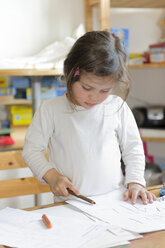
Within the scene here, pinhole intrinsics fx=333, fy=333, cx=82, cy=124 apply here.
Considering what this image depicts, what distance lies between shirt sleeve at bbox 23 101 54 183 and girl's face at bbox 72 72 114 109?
104 millimetres

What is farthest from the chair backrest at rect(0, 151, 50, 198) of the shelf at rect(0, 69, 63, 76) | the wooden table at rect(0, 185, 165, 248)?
the wooden table at rect(0, 185, 165, 248)

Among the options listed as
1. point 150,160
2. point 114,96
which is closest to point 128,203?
point 114,96

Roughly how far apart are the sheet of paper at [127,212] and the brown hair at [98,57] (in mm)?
306

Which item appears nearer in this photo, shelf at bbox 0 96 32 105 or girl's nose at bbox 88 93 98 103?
girl's nose at bbox 88 93 98 103

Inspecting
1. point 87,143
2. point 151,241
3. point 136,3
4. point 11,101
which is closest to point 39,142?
point 87,143

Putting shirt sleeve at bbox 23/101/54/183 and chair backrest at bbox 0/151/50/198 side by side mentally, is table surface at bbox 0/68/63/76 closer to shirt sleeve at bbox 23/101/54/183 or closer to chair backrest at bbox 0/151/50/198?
chair backrest at bbox 0/151/50/198

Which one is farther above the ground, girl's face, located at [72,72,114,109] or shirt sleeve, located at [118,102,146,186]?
girl's face, located at [72,72,114,109]

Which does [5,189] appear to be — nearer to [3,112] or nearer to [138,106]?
[3,112]

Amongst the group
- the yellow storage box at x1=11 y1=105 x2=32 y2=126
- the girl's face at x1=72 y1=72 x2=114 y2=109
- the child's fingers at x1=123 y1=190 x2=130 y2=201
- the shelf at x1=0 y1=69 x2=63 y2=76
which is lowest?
the yellow storage box at x1=11 y1=105 x2=32 y2=126

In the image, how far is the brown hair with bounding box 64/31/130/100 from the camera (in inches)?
32.4

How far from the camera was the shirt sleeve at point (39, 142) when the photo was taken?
0.88m

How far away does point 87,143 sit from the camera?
3.07ft

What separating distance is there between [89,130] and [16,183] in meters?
0.52

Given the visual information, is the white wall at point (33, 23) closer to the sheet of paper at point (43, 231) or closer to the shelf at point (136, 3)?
the shelf at point (136, 3)
